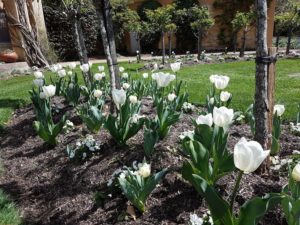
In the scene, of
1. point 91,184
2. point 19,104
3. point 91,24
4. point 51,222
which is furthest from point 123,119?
point 91,24

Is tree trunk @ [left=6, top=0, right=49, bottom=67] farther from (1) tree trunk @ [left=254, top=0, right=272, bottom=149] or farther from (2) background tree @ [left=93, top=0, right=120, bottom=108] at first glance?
(1) tree trunk @ [left=254, top=0, right=272, bottom=149]

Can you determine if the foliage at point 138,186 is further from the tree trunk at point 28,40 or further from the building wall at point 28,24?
the building wall at point 28,24

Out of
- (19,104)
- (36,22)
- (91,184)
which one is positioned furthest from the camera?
(36,22)

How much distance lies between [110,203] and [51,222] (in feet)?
1.59

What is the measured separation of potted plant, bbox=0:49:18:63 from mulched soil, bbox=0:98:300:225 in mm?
9858

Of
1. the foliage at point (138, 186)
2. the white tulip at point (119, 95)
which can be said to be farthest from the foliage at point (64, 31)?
the foliage at point (138, 186)

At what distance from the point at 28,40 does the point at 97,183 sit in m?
11.2

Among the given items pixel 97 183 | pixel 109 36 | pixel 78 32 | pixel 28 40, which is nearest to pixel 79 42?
pixel 78 32

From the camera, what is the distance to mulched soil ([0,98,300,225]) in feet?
8.79

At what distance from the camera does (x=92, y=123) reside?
3.91 meters

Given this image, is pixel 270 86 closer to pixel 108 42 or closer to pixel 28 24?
pixel 108 42

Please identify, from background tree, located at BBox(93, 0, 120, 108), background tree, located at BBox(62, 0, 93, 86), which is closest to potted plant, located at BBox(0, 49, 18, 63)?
background tree, located at BBox(62, 0, 93, 86)

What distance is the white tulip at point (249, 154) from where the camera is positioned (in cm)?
166

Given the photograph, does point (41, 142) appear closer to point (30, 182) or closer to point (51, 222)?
point (30, 182)
